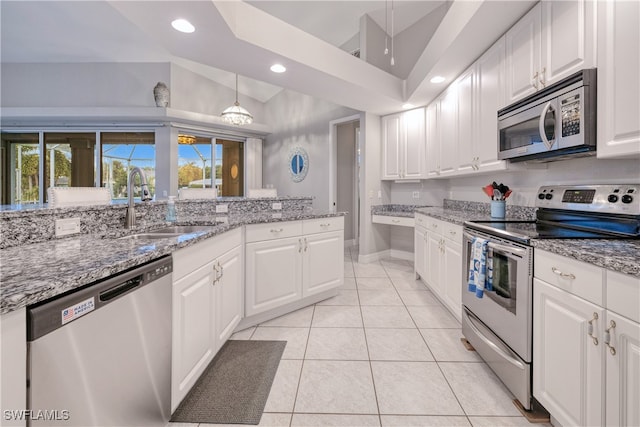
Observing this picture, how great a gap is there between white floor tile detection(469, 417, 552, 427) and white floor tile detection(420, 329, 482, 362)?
1.57 ft

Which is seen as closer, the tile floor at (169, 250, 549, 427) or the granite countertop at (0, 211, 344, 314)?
the granite countertop at (0, 211, 344, 314)

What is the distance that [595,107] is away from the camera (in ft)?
4.77

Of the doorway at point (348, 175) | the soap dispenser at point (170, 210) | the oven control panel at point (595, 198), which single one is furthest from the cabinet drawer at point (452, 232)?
the doorway at point (348, 175)

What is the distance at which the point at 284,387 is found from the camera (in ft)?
5.30

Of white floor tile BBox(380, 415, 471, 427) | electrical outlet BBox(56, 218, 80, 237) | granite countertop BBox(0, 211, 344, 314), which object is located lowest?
white floor tile BBox(380, 415, 471, 427)

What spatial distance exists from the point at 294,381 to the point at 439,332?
129 cm

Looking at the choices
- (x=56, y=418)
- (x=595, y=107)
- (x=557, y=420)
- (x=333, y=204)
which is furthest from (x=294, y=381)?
(x=333, y=204)

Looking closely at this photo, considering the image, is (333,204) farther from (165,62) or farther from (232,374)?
(165,62)

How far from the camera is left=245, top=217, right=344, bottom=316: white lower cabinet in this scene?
2262 mm

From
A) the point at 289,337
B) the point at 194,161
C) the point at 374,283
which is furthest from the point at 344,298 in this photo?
the point at 194,161

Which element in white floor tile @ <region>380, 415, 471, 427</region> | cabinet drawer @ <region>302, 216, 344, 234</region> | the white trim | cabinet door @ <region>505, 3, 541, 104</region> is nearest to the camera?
white floor tile @ <region>380, 415, 471, 427</region>

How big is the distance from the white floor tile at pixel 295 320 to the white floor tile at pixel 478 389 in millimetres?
1131

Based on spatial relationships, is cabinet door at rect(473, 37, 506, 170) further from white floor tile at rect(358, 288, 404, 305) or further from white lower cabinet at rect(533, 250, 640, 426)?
white floor tile at rect(358, 288, 404, 305)

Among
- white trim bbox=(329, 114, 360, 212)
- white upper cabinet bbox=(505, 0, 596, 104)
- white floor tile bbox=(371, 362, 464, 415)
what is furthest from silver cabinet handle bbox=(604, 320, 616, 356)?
white trim bbox=(329, 114, 360, 212)
